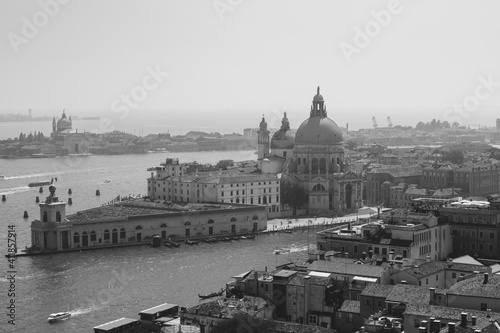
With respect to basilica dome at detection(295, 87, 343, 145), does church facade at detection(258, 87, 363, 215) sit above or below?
below

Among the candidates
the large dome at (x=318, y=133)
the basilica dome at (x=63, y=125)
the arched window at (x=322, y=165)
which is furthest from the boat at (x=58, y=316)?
the basilica dome at (x=63, y=125)

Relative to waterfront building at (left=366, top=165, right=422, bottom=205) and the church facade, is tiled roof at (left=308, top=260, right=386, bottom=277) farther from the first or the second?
waterfront building at (left=366, top=165, right=422, bottom=205)

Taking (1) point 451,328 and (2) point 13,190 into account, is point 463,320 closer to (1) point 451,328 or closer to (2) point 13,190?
(1) point 451,328

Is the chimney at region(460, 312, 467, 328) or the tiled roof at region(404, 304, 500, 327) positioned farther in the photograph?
the tiled roof at region(404, 304, 500, 327)

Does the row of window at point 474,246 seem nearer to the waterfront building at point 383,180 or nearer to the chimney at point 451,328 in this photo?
the chimney at point 451,328

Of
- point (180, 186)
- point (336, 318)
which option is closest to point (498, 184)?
point (180, 186)

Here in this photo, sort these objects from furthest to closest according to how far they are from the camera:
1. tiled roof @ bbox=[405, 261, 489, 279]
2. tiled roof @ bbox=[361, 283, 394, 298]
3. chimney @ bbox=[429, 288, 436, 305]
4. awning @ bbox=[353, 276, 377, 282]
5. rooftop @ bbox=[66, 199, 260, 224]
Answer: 1. rooftop @ bbox=[66, 199, 260, 224]
2. tiled roof @ bbox=[405, 261, 489, 279]
3. awning @ bbox=[353, 276, 377, 282]
4. tiled roof @ bbox=[361, 283, 394, 298]
5. chimney @ bbox=[429, 288, 436, 305]

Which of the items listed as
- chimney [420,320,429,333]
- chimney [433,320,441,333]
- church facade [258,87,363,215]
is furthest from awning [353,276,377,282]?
church facade [258,87,363,215]

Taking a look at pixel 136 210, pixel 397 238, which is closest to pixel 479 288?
pixel 397 238
